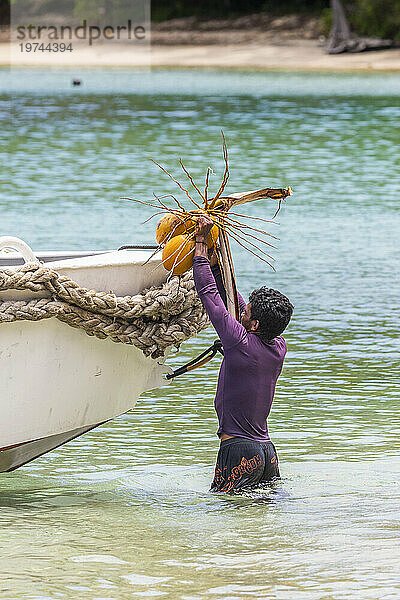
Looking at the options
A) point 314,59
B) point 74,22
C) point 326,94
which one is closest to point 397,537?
point 326,94

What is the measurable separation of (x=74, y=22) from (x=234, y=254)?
56.9 meters

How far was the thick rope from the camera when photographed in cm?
521

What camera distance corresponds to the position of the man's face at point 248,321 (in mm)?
5543

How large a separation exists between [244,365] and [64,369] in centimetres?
76

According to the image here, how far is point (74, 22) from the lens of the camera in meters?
67.6

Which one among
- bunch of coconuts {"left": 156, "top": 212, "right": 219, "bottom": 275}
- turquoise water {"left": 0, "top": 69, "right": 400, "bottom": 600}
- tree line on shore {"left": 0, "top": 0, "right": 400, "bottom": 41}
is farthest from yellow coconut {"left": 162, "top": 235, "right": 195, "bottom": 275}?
tree line on shore {"left": 0, "top": 0, "right": 400, "bottom": 41}

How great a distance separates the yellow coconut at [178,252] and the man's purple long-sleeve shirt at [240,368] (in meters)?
0.07

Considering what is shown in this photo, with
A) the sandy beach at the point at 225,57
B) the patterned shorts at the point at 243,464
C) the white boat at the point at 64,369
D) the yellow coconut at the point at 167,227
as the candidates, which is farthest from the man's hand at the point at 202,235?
the sandy beach at the point at 225,57

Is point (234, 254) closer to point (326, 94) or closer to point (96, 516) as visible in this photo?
point (96, 516)

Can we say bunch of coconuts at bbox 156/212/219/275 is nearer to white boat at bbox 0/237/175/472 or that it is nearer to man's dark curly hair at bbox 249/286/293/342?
white boat at bbox 0/237/175/472

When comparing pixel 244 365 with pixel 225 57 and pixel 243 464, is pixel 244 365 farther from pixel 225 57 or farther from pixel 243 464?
pixel 225 57

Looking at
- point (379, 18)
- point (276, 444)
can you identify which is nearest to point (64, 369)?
point (276, 444)

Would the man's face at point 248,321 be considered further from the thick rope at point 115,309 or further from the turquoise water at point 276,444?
the turquoise water at point 276,444

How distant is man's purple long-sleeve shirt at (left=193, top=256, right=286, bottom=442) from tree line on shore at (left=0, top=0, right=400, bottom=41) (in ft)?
175
